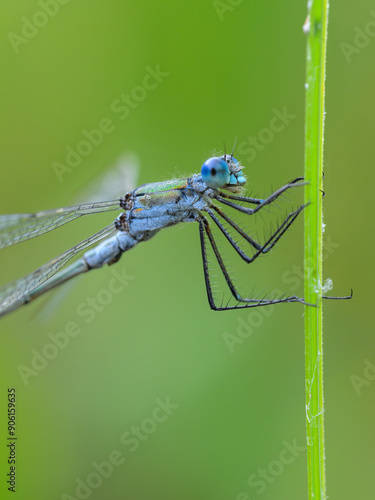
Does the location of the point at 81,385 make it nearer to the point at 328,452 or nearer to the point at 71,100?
the point at 328,452

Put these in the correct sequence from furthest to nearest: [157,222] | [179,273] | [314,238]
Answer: [179,273] < [157,222] < [314,238]

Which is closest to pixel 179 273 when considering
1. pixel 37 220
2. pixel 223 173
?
pixel 37 220

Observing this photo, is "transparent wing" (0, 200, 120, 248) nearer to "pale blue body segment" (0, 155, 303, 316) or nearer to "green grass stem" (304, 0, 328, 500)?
"pale blue body segment" (0, 155, 303, 316)

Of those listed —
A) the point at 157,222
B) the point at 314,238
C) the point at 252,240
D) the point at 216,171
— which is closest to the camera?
the point at 314,238

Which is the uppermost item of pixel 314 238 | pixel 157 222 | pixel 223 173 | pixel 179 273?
pixel 223 173

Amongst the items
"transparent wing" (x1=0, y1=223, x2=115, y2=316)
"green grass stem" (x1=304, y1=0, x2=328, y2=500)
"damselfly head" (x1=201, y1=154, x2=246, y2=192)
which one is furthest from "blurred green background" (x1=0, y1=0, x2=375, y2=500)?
"green grass stem" (x1=304, y1=0, x2=328, y2=500)

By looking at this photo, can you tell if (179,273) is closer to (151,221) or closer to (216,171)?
(151,221)

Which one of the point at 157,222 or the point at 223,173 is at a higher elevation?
the point at 223,173
